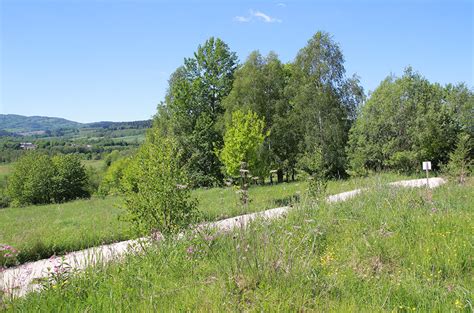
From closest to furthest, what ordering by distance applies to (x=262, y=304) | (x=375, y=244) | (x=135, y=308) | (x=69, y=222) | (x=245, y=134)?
(x=262, y=304), (x=135, y=308), (x=375, y=244), (x=69, y=222), (x=245, y=134)

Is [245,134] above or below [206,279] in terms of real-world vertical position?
above

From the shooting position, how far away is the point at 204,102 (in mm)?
32656

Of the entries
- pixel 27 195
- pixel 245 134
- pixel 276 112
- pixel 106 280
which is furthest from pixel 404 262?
pixel 27 195

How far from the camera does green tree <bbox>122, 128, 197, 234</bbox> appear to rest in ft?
22.7

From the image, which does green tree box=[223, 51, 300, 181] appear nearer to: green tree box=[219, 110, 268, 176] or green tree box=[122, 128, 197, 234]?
green tree box=[219, 110, 268, 176]

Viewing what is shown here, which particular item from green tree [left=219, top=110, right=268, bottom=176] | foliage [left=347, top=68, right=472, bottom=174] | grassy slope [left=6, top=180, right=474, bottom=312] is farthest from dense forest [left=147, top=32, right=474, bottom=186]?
grassy slope [left=6, top=180, right=474, bottom=312]

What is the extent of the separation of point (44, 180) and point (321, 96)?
30.6 meters

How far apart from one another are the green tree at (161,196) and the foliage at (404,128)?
22.4 meters

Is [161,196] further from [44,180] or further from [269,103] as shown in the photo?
[44,180]

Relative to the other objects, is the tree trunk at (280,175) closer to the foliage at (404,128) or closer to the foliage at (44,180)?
the foliage at (404,128)

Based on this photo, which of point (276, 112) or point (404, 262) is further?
point (276, 112)

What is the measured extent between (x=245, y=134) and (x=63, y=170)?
31663 millimetres

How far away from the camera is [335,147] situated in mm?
28953

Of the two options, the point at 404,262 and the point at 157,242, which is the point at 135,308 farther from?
the point at 404,262
